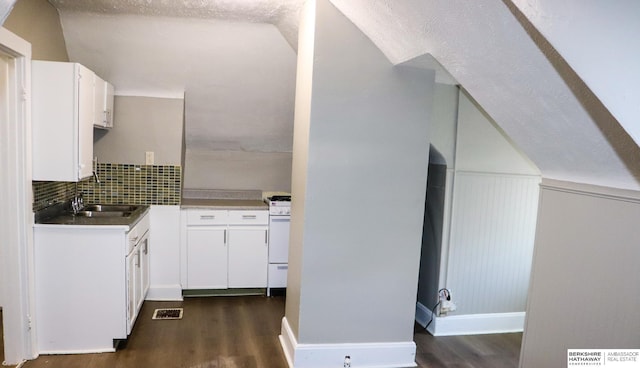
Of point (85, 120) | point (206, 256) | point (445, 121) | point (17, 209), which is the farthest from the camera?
point (206, 256)

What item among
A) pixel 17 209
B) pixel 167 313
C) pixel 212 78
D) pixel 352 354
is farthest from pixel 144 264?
pixel 352 354

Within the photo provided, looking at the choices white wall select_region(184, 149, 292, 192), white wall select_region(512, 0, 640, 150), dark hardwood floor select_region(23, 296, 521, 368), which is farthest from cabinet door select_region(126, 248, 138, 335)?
white wall select_region(512, 0, 640, 150)

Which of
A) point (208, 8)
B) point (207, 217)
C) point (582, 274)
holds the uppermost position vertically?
point (208, 8)

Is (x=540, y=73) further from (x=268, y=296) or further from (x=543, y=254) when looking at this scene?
(x=268, y=296)

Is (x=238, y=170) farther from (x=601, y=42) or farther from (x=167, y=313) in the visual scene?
(x=601, y=42)

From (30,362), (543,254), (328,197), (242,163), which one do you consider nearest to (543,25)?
(543,254)

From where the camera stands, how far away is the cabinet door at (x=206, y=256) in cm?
399

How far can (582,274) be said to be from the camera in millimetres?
1634

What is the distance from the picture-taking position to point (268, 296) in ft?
13.7

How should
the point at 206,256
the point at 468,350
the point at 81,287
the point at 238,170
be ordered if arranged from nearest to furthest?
the point at 81,287, the point at 468,350, the point at 206,256, the point at 238,170

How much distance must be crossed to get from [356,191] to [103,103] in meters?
2.19

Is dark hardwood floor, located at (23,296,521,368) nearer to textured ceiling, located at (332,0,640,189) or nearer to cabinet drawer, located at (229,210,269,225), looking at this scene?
cabinet drawer, located at (229,210,269,225)

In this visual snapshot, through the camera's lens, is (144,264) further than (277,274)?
No

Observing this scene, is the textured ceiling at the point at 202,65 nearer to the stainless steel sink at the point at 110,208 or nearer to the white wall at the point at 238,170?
the white wall at the point at 238,170
